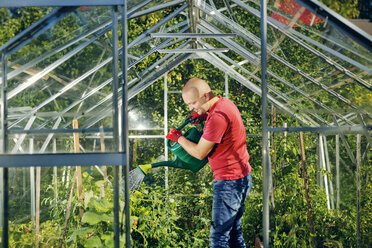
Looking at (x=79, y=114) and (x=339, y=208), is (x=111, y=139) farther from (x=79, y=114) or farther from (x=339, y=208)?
(x=339, y=208)

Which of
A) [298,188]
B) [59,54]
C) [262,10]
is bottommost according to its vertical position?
[298,188]

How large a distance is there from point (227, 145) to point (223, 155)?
0.08 m

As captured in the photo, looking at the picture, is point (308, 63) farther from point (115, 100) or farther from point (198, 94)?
point (115, 100)

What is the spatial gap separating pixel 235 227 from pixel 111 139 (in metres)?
1.37

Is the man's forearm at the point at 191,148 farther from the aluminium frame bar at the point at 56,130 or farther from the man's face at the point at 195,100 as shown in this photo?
the aluminium frame bar at the point at 56,130

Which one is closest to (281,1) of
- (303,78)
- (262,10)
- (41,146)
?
(262,10)

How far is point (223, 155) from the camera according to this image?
2.70 meters

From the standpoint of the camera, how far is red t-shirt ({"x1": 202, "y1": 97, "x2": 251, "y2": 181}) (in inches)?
103

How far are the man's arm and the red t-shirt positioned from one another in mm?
43

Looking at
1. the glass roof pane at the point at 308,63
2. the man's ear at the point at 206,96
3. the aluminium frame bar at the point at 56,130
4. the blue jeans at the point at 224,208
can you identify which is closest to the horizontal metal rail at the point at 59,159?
the aluminium frame bar at the point at 56,130

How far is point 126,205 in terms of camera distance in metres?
1.90

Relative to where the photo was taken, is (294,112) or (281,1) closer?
(281,1)

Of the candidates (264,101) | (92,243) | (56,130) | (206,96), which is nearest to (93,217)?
(92,243)

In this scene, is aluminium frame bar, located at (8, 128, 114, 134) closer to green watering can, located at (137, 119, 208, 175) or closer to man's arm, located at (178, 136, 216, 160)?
man's arm, located at (178, 136, 216, 160)
